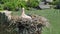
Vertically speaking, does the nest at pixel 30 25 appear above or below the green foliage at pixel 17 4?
above

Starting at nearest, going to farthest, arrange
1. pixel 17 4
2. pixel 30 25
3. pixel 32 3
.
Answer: pixel 30 25 < pixel 17 4 < pixel 32 3

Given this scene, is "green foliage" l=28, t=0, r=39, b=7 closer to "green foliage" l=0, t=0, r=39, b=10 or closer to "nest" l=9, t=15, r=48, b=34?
"green foliage" l=0, t=0, r=39, b=10

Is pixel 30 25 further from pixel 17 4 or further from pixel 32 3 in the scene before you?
pixel 32 3

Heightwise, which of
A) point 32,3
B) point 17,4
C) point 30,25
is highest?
point 30,25

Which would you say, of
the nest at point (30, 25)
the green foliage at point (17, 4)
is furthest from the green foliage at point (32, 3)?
the nest at point (30, 25)

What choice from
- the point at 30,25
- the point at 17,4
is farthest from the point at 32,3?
the point at 30,25

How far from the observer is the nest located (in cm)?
641

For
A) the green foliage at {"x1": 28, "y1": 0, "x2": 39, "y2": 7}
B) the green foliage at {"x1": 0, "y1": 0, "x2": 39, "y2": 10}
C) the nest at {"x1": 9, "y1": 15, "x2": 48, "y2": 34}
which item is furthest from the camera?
the green foliage at {"x1": 28, "y1": 0, "x2": 39, "y2": 7}

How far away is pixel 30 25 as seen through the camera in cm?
645

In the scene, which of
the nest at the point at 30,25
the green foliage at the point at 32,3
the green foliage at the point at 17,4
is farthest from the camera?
the green foliage at the point at 32,3

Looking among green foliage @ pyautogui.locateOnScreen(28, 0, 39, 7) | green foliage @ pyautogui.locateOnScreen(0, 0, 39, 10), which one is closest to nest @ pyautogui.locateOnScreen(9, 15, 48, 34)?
green foliage @ pyautogui.locateOnScreen(0, 0, 39, 10)

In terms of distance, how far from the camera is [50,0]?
68.3 ft

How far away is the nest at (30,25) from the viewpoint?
252 inches

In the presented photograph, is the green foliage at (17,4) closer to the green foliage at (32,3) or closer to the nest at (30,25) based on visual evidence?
the green foliage at (32,3)
